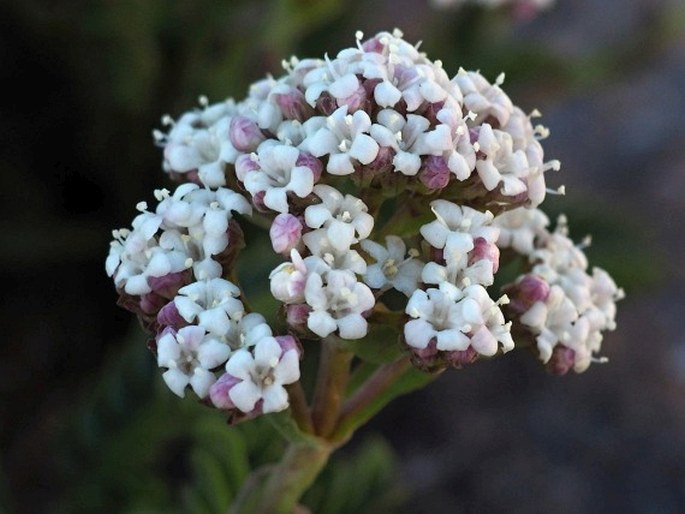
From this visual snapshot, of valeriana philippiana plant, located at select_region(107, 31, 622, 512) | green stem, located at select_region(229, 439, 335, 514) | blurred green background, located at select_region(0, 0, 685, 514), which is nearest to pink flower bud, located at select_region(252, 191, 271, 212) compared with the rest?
valeriana philippiana plant, located at select_region(107, 31, 622, 512)

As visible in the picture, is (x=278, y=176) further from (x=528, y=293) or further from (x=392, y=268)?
(x=528, y=293)

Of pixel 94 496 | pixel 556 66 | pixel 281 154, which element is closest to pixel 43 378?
pixel 94 496

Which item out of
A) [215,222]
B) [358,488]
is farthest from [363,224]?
[358,488]

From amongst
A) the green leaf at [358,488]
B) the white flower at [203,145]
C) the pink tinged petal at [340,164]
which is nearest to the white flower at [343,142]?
the pink tinged petal at [340,164]

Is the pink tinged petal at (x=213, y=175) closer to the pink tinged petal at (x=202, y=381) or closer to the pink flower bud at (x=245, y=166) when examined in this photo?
the pink flower bud at (x=245, y=166)

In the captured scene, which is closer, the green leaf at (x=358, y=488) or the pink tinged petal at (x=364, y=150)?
the pink tinged petal at (x=364, y=150)

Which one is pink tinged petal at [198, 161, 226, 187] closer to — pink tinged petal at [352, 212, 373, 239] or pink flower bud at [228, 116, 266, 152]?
pink flower bud at [228, 116, 266, 152]
